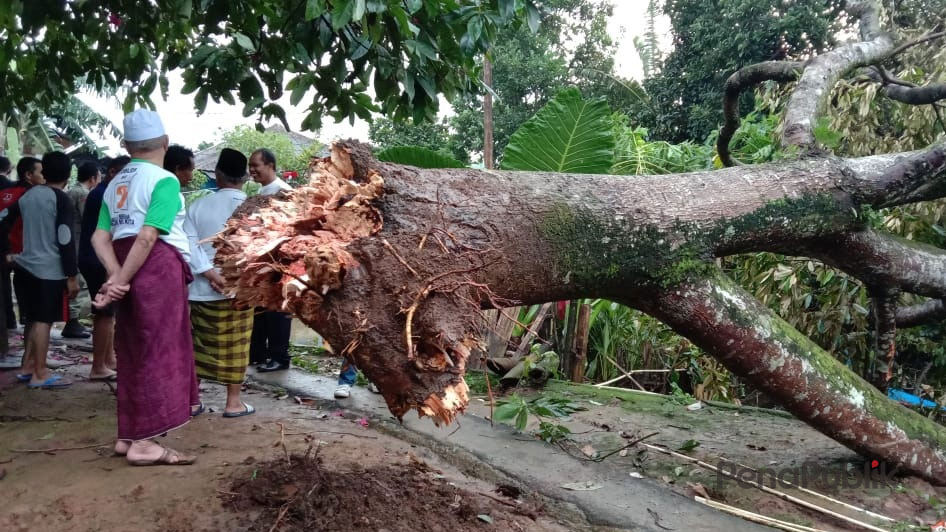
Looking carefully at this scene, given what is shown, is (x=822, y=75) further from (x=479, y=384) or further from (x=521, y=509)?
(x=479, y=384)

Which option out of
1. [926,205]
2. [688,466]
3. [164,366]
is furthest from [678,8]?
[164,366]

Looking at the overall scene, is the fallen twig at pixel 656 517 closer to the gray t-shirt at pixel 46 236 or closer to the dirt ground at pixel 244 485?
the dirt ground at pixel 244 485

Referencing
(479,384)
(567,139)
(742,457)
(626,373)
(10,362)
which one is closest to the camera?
(567,139)

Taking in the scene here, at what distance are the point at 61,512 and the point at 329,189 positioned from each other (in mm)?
1727

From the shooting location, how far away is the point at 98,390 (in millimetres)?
4453

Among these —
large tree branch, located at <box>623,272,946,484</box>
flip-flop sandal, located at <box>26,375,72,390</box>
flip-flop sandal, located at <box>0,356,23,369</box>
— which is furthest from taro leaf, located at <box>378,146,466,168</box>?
flip-flop sandal, located at <box>0,356,23,369</box>

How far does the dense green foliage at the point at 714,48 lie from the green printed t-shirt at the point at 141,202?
41.5 ft

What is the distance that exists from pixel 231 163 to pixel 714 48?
1287 centimetres

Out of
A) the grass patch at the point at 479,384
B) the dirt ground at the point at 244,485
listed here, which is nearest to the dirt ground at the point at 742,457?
the grass patch at the point at 479,384

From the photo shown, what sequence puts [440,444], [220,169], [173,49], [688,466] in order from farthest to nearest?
[173,49] < [220,169] < [440,444] < [688,466]

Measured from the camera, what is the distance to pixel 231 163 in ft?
12.9

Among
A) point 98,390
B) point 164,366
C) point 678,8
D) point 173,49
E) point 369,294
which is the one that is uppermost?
point 678,8

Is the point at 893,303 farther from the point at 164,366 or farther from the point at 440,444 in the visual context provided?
the point at 164,366

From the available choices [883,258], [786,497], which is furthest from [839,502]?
[883,258]
